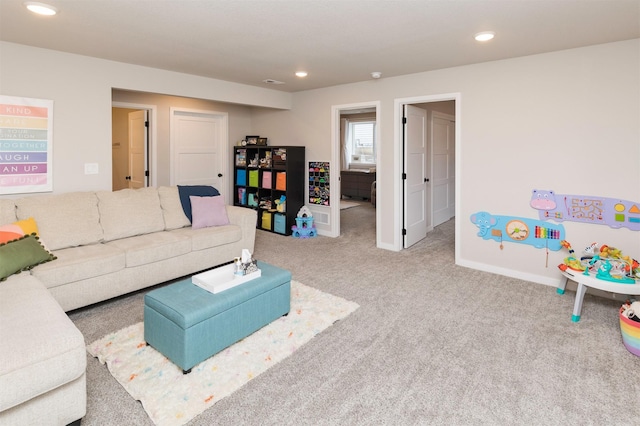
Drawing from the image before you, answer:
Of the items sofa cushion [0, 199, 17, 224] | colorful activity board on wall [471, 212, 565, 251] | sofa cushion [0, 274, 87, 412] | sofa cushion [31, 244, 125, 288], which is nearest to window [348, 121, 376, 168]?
colorful activity board on wall [471, 212, 565, 251]

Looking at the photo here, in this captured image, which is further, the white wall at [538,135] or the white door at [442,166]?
the white door at [442,166]

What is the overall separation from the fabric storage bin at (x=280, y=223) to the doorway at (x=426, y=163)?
6.14ft

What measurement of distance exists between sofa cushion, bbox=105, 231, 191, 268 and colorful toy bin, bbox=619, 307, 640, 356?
11.9ft

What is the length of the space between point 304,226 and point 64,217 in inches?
129

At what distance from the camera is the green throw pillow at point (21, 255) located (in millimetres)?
2488

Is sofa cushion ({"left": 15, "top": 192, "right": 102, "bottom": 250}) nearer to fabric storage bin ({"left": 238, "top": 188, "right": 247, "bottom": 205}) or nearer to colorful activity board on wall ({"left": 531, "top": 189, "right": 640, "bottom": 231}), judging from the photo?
fabric storage bin ({"left": 238, "top": 188, "right": 247, "bottom": 205})

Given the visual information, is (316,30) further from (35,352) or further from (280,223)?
(280,223)

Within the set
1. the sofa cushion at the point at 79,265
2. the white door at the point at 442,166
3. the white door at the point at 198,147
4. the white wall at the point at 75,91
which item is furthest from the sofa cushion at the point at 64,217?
the white door at the point at 442,166

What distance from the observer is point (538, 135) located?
146 inches

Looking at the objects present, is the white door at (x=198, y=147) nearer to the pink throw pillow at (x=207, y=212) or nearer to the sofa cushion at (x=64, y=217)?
the pink throw pillow at (x=207, y=212)

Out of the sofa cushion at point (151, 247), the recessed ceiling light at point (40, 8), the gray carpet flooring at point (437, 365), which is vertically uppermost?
the recessed ceiling light at point (40, 8)

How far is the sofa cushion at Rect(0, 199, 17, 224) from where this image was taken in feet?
10.1

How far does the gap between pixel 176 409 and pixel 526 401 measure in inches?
73.2

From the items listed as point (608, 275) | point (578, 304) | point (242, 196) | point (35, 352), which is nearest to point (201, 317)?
point (35, 352)
